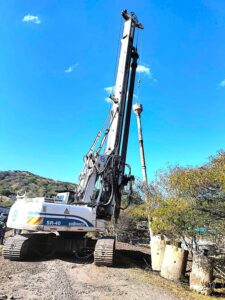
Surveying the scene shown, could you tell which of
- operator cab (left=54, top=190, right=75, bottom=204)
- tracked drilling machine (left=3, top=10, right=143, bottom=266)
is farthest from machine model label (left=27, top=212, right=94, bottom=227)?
operator cab (left=54, top=190, right=75, bottom=204)

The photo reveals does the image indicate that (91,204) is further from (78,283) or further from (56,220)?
(78,283)

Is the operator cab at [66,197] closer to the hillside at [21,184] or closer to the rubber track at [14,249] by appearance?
the rubber track at [14,249]

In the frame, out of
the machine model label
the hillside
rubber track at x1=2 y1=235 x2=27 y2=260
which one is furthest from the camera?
the hillside

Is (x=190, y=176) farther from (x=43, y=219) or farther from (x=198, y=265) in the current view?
(x=43, y=219)

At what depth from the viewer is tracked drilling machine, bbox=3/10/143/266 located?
9.52m

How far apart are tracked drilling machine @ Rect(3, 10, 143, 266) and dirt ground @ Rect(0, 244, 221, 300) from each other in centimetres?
61

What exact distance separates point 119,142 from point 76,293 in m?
6.35

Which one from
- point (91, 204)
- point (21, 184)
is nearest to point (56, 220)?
point (91, 204)

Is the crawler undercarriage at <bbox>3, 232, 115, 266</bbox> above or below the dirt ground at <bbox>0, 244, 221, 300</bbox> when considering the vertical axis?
above

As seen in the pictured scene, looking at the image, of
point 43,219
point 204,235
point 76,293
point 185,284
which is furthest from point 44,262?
point 204,235

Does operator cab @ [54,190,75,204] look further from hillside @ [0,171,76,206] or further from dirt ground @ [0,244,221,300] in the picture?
hillside @ [0,171,76,206]

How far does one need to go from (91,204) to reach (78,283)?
3488mm

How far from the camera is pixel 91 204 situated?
34.7 feet

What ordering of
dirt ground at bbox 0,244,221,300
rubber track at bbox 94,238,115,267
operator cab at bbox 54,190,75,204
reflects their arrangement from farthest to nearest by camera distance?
operator cab at bbox 54,190,75,204 < rubber track at bbox 94,238,115,267 < dirt ground at bbox 0,244,221,300
